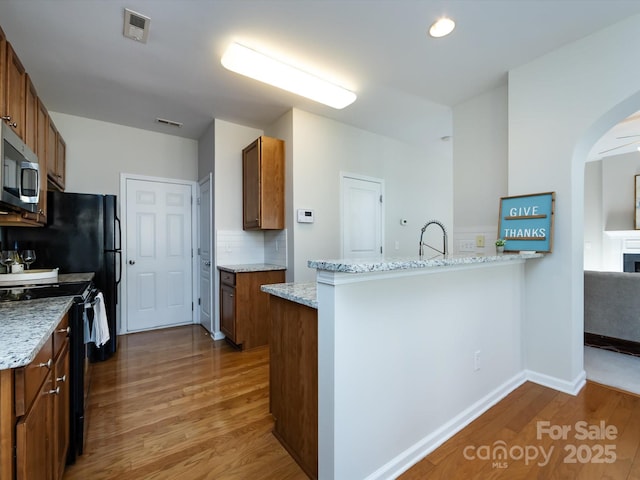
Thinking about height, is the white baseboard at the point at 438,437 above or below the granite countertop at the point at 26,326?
below

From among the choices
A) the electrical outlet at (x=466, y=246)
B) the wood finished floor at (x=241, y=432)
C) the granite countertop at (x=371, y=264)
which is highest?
the electrical outlet at (x=466, y=246)

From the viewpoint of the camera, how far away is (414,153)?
4699mm

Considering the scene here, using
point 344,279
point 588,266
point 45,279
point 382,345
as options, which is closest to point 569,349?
point 382,345

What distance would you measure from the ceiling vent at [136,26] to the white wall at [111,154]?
2.06 metres

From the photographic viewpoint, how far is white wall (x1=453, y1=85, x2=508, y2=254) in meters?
2.79

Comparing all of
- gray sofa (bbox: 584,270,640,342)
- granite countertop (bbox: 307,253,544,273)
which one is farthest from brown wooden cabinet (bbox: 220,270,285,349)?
gray sofa (bbox: 584,270,640,342)

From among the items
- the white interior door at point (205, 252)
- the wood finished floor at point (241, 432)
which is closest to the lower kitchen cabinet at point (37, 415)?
the wood finished floor at point (241, 432)

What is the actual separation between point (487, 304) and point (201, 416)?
2133 mm

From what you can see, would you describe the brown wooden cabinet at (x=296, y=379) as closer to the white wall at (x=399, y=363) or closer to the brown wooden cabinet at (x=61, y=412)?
the white wall at (x=399, y=363)

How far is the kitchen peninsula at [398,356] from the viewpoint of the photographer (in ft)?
4.13

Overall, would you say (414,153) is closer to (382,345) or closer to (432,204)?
(432,204)

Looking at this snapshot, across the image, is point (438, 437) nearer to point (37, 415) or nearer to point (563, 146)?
point (37, 415)

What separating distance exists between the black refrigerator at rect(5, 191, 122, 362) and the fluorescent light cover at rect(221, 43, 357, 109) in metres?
1.97

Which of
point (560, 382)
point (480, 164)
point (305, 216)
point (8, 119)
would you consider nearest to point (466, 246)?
point (480, 164)
